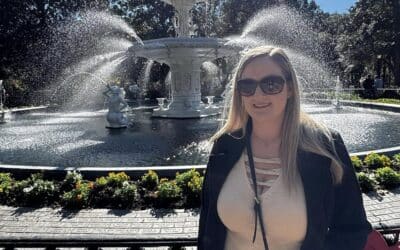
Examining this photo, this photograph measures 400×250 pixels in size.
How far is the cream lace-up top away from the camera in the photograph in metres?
1.96

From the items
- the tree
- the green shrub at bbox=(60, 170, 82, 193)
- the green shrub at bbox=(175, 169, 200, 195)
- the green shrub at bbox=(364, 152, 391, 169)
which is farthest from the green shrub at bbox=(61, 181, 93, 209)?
the tree

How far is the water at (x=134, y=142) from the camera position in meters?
9.05

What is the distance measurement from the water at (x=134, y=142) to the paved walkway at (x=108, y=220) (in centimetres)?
250

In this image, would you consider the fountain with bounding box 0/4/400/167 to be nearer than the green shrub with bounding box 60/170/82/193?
No

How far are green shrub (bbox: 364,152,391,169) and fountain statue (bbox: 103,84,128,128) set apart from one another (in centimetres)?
887

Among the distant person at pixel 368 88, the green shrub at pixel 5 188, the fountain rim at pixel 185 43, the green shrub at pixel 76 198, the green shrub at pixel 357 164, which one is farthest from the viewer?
the distant person at pixel 368 88

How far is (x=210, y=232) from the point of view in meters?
2.20

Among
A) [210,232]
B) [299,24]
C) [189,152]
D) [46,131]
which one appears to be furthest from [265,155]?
[299,24]

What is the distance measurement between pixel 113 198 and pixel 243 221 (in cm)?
446

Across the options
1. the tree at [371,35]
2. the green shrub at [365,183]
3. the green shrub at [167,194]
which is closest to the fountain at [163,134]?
the green shrub at [365,183]

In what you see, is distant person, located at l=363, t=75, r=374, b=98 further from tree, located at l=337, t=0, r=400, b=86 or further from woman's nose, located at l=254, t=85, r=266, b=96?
woman's nose, located at l=254, t=85, r=266, b=96

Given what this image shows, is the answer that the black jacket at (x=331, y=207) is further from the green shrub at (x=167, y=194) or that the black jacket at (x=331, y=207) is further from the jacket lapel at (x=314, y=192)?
the green shrub at (x=167, y=194)

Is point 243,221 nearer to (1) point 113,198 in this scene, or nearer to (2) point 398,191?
(1) point 113,198

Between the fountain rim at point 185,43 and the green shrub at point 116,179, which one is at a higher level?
the fountain rim at point 185,43
